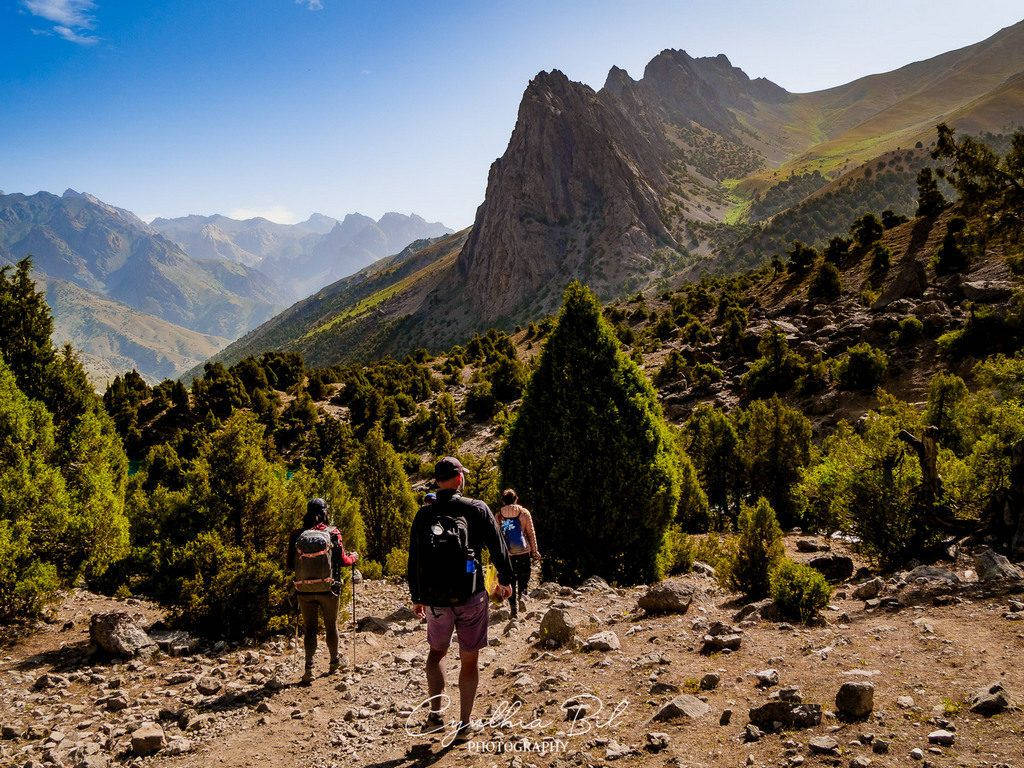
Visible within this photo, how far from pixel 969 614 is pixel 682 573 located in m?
8.34

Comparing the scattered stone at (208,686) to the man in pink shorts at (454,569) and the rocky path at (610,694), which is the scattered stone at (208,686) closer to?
the rocky path at (610,694)

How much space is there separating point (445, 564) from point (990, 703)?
5.12m

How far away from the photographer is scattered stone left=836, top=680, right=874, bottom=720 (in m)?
5.15

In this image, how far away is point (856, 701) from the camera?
5156 mm

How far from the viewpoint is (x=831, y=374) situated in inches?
1479

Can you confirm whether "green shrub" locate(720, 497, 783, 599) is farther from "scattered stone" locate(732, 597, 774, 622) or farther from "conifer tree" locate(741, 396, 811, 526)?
"conifer tree" locate(741, 396, 811, 526)

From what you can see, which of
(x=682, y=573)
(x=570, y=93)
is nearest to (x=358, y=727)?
(x=682, y=573)

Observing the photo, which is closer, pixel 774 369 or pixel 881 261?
pixel 774 369

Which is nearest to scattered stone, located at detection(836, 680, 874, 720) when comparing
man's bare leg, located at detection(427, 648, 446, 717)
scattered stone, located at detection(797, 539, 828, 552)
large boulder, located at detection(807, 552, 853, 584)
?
man's bare leg, located at detection(427, 648, 446, 717)

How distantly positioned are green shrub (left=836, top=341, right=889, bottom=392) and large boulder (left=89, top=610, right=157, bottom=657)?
38283 mm

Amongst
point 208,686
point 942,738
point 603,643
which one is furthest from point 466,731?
point 942,738

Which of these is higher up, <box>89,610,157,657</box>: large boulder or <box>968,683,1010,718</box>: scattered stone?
<box>968,683,1010,718</box>: scattered stone

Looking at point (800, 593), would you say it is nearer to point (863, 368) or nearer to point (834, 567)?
point (834, 567)

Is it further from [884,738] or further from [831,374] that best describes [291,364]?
[884,738]
